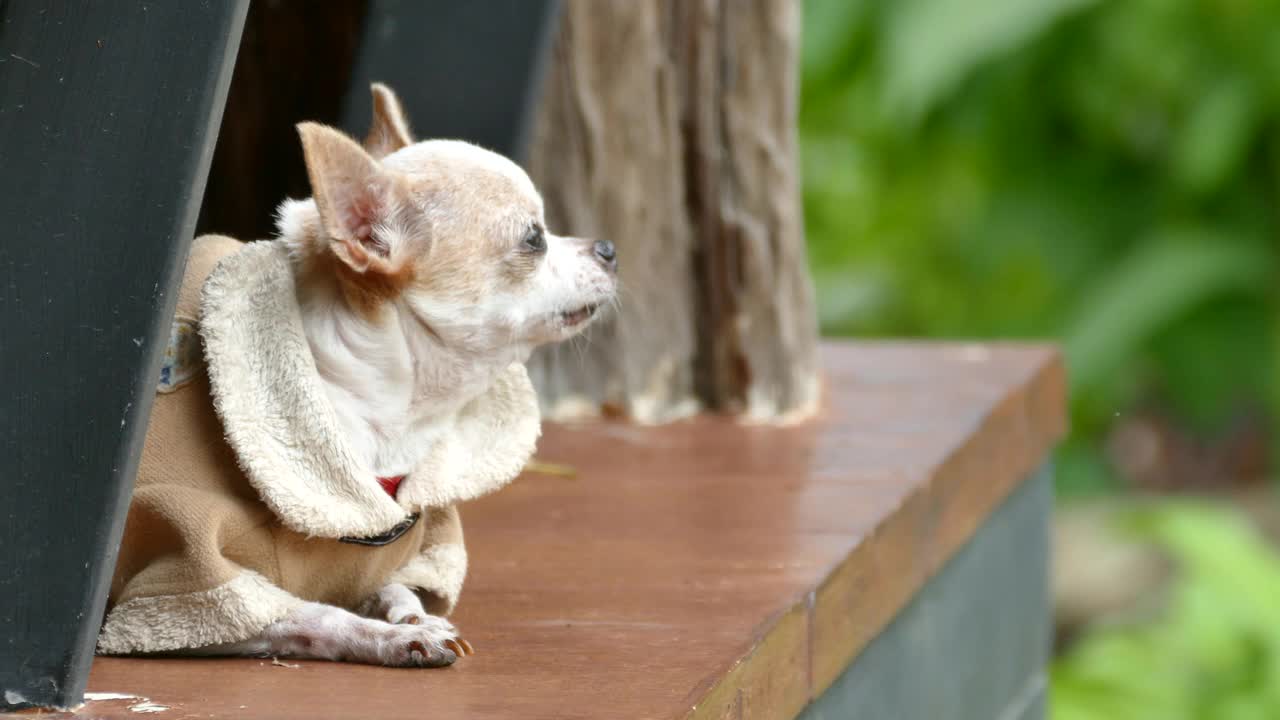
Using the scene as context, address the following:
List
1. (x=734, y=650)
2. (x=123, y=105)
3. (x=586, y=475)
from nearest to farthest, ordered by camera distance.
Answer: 1. (x=123, y=105)
2. (x=734, y=650)
3. (x=586, y=475)

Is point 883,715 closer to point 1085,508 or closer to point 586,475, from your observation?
point 586,475

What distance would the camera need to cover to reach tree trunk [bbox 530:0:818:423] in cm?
245

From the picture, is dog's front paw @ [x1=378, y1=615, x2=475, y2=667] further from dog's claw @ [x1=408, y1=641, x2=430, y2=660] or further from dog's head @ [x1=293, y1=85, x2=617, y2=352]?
dog's head @ [x1=293, y1=85, x2=617, y2=352]

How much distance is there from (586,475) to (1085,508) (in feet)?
9.19

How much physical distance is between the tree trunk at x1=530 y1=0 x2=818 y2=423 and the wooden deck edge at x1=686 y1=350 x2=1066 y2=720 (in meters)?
0.30

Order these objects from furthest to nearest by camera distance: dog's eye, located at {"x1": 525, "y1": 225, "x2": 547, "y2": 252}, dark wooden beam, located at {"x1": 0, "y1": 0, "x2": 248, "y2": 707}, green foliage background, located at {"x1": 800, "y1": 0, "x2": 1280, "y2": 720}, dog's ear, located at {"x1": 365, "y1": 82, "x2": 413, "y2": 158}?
green foliage background, located at {"x1": 800, "y1": 0, "x2": 1280, "y2": 720} < dog's ear, located at {"x1": 365, "y1": 82, "x2": 413, "y2": 158} < dog's eye, located at {"x1": 525, "y1": 225, "x2": 547, "y2": 252} < dark wooden beam, located at {"x1": 0, "y1": 0, "x2": 248, "y2": 707}

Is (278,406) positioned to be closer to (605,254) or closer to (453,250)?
(453,250)

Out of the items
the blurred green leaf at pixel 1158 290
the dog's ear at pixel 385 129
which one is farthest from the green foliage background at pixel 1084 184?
the dog's ear at pixel 385 129

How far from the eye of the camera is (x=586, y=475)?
7.04 feet

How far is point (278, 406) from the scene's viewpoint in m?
1.34

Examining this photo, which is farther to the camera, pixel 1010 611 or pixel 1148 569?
pixel 1148 569

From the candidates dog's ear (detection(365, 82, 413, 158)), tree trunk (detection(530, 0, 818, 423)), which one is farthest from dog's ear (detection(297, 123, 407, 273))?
tree trunk (detection(530, 0, 818, 423))

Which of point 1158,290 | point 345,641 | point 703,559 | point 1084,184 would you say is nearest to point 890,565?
point 703,559

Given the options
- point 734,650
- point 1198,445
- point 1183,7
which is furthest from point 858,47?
point 734,650
